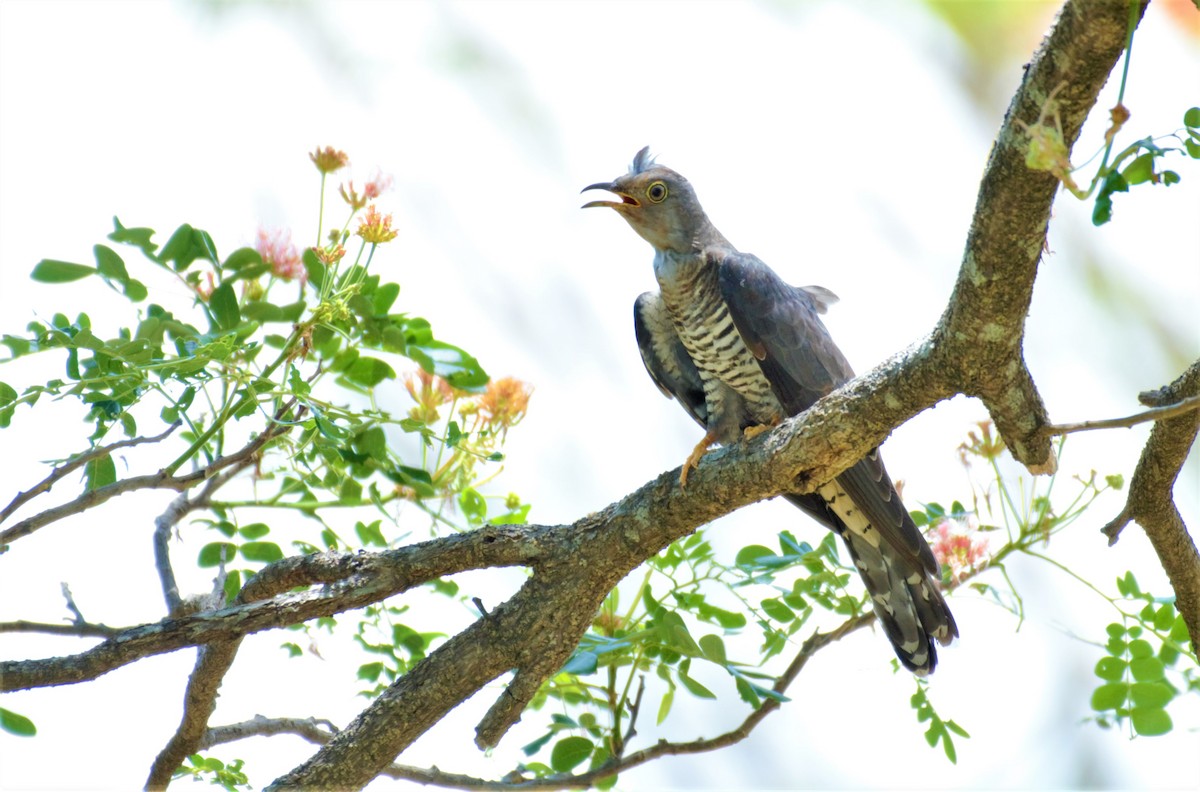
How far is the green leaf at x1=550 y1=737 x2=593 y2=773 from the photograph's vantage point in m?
2.39

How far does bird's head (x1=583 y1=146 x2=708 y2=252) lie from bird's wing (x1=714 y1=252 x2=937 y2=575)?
7.7 inches

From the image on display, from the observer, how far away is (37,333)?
6.02 ft

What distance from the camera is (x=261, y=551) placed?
2.40 m

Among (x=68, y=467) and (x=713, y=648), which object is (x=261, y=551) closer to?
(x=68, y=467)

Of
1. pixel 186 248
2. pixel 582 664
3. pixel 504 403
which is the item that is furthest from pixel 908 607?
pixel 186 248

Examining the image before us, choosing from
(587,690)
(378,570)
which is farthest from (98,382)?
(587,690)

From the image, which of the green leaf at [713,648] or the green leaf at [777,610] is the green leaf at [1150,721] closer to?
the green leaf at [777,610]

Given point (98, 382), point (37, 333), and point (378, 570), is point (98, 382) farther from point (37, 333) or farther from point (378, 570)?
point (378, 570)

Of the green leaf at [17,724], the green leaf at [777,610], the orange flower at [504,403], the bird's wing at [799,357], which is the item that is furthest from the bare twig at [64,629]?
the bird's wing at [799,357]

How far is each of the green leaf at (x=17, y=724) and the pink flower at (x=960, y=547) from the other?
193cm

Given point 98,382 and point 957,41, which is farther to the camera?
point 957,41

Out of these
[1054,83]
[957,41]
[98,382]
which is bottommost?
[1054,83]

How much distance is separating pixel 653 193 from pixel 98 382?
5.88 ft

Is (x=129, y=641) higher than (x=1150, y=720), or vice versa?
(x=129, y=641)
